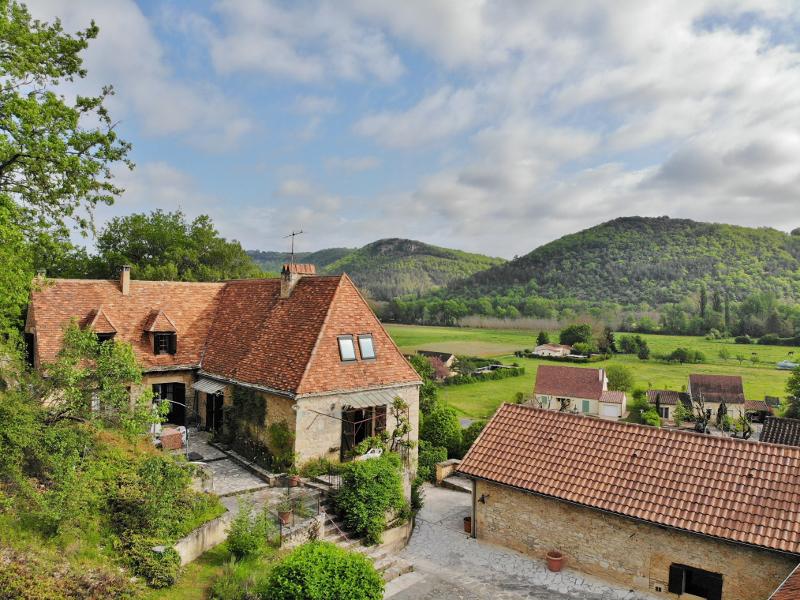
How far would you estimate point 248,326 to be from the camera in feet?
83.5

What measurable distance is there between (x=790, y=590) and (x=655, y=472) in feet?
17.3

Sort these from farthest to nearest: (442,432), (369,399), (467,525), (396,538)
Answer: (442,432), (369,399), (467,525), (396,538)

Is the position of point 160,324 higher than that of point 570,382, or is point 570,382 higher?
point 160,324

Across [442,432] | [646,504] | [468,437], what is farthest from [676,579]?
[442,432]

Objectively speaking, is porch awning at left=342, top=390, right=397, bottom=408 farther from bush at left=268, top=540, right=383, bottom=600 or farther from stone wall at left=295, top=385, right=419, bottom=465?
bush at left=268, top=540, right=383, bottom=600

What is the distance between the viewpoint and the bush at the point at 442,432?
2811cm

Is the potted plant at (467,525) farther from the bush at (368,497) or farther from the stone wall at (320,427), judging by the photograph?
the stone wall at (320,427)

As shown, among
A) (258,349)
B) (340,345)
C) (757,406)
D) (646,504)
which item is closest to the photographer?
(646,504)

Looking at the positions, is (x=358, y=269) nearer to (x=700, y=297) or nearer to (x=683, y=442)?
(x=700, y=297)

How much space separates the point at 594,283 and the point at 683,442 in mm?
160797

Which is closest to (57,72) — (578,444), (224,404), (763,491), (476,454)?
(224,404)

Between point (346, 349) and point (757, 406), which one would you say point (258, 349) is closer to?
point (346, 349)

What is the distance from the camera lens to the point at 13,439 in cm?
1175

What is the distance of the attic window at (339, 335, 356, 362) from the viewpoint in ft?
70.2
